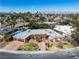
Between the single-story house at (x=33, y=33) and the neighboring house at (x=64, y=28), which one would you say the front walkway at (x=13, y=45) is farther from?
the neighboring house at (x=64, y=28)

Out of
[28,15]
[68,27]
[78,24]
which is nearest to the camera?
[28,15]

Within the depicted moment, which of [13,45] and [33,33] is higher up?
[33,33]

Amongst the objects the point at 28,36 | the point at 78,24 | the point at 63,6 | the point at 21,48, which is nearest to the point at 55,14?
the point at 63,6

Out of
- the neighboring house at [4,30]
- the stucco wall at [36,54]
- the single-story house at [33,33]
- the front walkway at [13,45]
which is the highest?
the neighboring house at [4,30]

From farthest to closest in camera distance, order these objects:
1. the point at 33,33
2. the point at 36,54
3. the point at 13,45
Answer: the point at 36,54
the point at 33,33
the point at 13,45

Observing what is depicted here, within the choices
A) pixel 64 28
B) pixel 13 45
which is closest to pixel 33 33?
pixel 13 45

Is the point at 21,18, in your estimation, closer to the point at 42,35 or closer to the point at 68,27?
the point at 42,35

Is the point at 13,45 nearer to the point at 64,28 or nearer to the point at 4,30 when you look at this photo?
the point at 4,30

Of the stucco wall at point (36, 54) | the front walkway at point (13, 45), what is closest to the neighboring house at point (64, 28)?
the stucco wall at point (36, 54)

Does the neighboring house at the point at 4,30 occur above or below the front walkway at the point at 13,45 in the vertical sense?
above

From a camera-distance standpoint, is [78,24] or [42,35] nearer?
[42,35]

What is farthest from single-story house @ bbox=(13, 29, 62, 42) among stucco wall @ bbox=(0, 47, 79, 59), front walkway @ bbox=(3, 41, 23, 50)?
stucco wall @ bbox=(0, 47, 79, 59)
